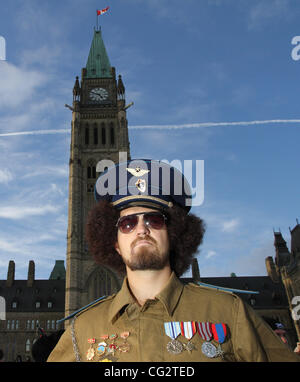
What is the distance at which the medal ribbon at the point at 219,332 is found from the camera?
2.07 meters

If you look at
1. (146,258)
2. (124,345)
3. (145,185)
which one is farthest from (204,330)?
(145,185)

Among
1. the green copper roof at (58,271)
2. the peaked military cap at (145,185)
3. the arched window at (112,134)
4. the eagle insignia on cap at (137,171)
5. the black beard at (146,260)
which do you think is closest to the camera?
the black beard at (146,260)

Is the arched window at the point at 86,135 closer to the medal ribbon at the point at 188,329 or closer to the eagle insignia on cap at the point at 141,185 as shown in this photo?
the eagle insignia on cap at the point at 141,185

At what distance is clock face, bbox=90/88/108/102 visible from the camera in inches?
1902

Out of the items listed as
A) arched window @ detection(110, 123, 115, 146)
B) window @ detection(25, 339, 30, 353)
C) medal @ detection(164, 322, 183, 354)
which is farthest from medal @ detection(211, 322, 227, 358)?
window @ detection(25, 339, 30, 353)

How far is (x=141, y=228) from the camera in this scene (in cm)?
259

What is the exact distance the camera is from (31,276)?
52.4m

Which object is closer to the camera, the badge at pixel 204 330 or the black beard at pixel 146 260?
the badge at pixel 204 330

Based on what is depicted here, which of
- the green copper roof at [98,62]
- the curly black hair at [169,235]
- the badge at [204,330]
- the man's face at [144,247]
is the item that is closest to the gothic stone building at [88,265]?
the green copper roof at [98,62]

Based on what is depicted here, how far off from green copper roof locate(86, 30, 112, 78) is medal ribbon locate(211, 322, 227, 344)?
52423mm

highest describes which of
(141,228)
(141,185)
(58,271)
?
(58,271)

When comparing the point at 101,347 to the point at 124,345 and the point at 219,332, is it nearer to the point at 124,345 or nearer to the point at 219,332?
the point at 124,345

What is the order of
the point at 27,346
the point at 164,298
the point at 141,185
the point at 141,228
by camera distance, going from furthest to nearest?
1. the point at 27,346
2. the point at 141,185
3. the point at 141,228
4. the point at 164,298

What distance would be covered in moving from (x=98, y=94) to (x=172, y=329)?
1956 inches
